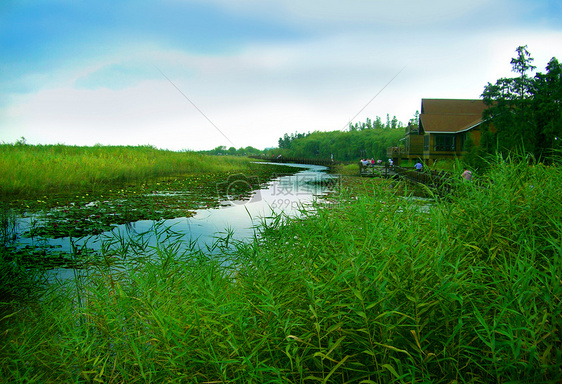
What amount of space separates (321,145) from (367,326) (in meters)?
105

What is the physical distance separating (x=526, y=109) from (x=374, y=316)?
87.1 feet

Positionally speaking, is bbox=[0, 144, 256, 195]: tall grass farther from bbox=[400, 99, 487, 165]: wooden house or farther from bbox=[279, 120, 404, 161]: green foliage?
bbox=[279, 120, 404, 161]: green foliage

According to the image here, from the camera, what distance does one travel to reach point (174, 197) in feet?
48.2

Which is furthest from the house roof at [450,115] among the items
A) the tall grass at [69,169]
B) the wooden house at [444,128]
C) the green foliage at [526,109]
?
the tall grass at [69,169]

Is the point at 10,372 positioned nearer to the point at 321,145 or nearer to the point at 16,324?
the point at 16,324

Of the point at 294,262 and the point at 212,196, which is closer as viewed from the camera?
the point at 294,262

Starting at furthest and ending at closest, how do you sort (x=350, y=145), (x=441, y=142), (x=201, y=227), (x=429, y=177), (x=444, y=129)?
(x=350, y=145), (x=441, y=142), (x=444, y=129), (x=429, y=177), (x=201, y=227)

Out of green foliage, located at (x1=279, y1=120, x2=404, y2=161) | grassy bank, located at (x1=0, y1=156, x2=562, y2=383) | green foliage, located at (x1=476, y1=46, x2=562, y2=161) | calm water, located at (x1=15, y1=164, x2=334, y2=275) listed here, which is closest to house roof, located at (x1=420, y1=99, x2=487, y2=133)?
green foliage, located at (x1=476, y1=46, x2=562, y2=161)

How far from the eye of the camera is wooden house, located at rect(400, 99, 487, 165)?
33.1 m

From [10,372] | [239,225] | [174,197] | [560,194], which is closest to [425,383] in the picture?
[560,194]

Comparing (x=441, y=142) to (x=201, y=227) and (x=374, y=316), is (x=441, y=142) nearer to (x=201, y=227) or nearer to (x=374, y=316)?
(x=201, y=227)

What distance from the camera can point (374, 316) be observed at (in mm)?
2551

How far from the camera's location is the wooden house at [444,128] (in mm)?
33094

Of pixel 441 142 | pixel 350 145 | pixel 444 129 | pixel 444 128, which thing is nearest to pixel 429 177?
pixel 444 129
